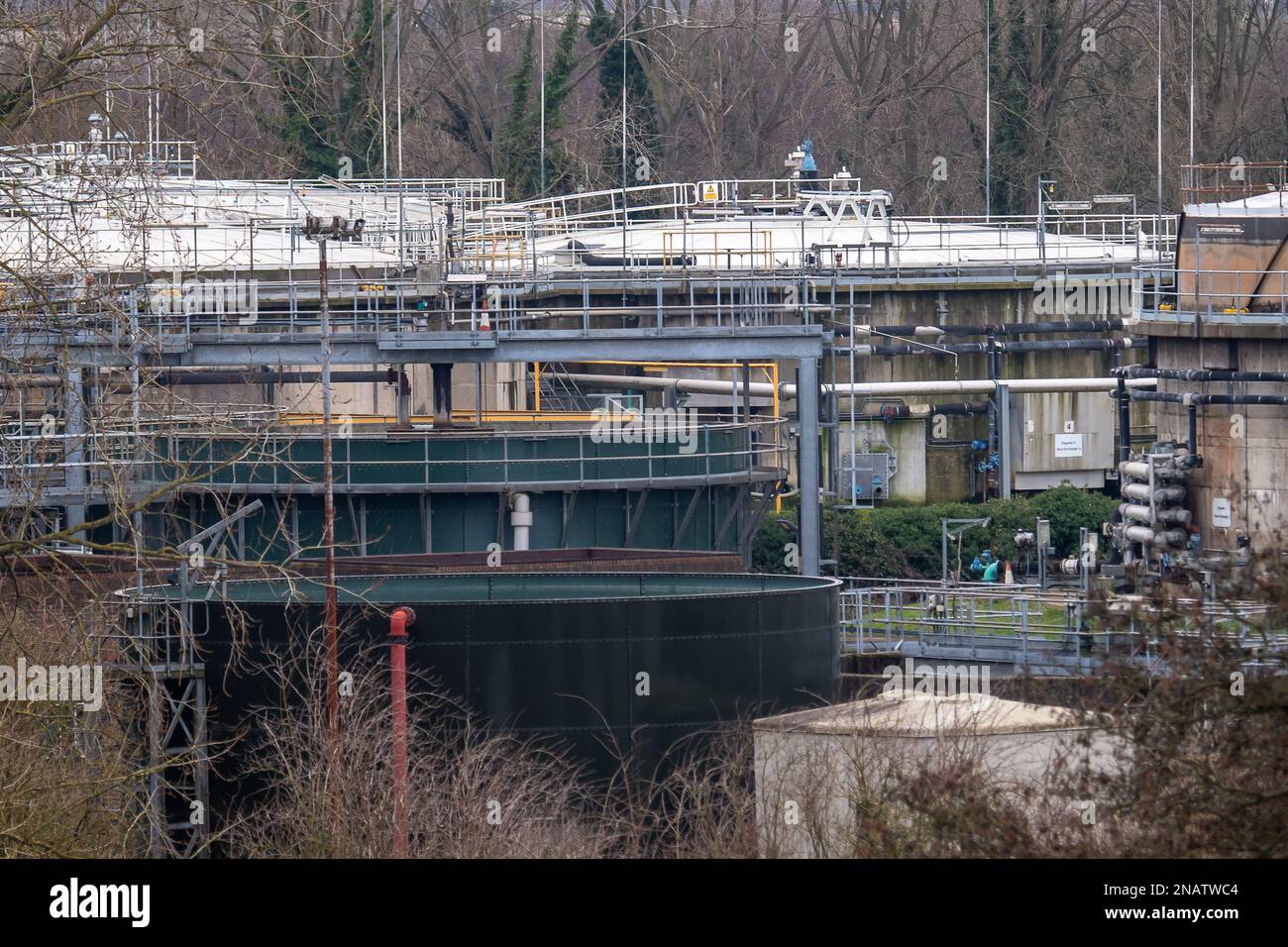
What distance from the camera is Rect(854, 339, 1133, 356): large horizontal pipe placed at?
1423 inches

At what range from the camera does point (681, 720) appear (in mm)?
17500

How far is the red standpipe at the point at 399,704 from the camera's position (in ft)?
47.3

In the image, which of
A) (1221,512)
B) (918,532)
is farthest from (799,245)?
(1221,512)

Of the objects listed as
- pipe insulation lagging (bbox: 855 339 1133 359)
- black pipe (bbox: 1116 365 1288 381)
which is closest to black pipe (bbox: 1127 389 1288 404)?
black pipe (bbox: 1116 365 1288 381)

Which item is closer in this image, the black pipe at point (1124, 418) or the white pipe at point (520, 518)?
the white pipe at point (520, 518)

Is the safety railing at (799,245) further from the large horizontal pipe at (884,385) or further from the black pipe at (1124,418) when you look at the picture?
the black pipe at (1124,418)

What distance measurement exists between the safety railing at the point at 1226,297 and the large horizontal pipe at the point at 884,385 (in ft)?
23.1

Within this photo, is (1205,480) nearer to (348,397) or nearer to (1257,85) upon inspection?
(348,397)

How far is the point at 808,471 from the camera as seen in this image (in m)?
26.1

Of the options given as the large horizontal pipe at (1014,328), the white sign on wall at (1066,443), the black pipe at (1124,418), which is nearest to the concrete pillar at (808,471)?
the black pipe at (1124,418)

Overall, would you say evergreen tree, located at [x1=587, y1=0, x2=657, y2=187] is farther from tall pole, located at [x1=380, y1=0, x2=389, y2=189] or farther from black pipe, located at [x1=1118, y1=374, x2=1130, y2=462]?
black pipe, located at [x1=1118, y1=374, x2=1130, y2=462]

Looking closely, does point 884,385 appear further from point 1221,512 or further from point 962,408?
point 1221,512

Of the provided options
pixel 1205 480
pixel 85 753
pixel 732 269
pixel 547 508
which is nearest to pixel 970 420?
pixel 732 269

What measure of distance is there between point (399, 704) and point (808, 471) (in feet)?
35.6
